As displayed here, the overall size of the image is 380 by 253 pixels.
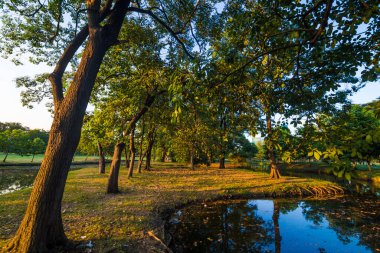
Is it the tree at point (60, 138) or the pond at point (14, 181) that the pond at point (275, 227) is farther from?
the pond at point (14, 181)

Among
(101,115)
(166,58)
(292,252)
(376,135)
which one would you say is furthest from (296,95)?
(101,115)

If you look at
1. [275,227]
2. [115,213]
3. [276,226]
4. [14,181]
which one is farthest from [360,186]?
[14,181]

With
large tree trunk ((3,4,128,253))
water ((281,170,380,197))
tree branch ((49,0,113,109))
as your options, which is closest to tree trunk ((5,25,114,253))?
large tree trunk ((3,4,128,253))

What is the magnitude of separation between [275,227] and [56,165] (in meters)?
10.3

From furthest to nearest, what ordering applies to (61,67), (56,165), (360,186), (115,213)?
(360,186) → (115,213) → (61,67) → (56,165)

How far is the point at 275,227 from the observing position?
988 centimetres

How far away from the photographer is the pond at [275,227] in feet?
25.7

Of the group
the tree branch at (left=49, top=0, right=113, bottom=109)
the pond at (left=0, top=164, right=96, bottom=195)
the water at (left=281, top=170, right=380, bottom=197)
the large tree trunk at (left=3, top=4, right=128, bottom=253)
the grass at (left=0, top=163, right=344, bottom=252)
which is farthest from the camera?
the water at (left=281, top=170, right=380, bottom=197)

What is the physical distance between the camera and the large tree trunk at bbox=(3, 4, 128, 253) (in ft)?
16.5

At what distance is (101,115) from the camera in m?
13.5

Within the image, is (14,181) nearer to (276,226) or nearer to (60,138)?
A: (60,138)

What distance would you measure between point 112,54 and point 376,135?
1344 cm

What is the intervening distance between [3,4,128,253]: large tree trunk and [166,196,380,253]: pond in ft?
13.7

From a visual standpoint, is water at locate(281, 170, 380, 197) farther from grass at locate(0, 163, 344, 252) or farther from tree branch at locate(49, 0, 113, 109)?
tree branch at locate(49, 0, 113, 109)
